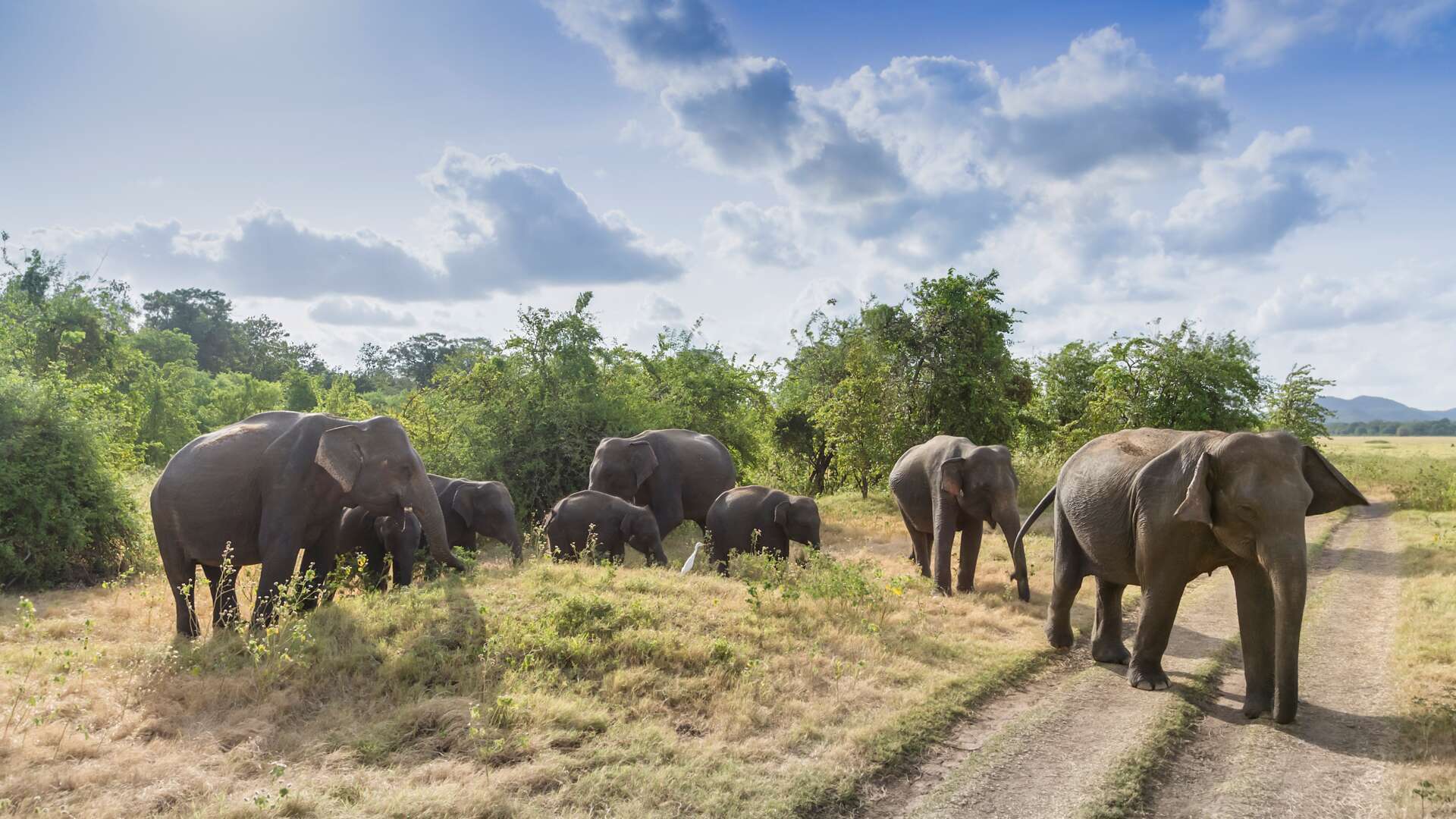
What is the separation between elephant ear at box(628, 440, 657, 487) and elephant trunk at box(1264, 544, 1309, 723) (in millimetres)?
13305

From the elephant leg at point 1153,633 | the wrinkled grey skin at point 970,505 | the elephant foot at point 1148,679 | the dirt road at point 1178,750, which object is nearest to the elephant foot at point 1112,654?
the dirt road at point 1178,750

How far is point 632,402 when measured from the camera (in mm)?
25984

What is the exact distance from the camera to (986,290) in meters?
27.2

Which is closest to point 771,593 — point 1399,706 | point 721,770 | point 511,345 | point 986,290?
point 721,770

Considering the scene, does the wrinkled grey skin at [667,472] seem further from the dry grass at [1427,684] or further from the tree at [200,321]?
the tree at [200,321]

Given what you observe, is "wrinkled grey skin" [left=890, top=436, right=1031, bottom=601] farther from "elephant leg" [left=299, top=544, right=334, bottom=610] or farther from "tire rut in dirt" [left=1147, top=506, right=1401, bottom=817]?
"elephant leg" [left=299, top=544, right=334, bottom=610]

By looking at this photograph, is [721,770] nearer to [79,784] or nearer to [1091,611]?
[79,784]

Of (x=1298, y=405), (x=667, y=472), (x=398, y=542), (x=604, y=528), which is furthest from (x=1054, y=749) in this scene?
(x=1298, y=405)

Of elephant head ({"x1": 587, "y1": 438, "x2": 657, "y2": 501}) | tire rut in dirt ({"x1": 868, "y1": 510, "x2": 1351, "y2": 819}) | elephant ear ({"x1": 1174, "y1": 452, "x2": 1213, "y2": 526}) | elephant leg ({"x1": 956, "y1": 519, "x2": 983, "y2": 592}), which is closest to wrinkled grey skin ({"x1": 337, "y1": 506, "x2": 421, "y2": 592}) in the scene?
elephant head ({"x1": 587, "y1": 438, "x2": 657, "y2": 501})

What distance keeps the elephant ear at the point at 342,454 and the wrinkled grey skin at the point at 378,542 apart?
7.44 feet

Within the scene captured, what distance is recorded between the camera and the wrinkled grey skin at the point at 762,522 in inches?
604

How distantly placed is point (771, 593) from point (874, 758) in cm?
446

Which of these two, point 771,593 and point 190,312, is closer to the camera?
point 771,593

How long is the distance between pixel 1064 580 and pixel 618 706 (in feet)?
18.8
